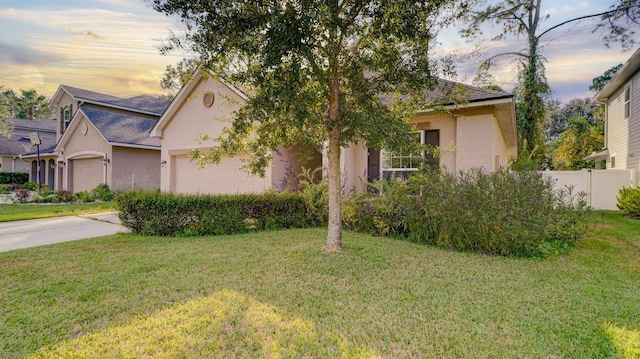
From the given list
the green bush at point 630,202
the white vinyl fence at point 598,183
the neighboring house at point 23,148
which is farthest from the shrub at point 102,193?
the green bush at point 630,202

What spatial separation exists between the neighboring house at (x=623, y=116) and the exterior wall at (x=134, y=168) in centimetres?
2213

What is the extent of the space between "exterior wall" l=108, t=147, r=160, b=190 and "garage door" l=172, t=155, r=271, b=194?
5322 millimetres

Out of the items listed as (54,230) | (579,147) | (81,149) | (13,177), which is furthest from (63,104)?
(579,147)

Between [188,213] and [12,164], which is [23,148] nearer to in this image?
[12,164]

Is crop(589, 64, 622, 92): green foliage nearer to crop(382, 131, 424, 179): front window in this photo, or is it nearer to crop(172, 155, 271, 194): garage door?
crop(382, 131, 424, 179): front window

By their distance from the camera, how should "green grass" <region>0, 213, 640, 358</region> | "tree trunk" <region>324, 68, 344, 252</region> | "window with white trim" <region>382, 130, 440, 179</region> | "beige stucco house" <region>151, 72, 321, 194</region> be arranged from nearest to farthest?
"green grass" <region>0, 213, 640, 358</region>, "tree trunk" <region>324, 68, 344, 252</region>, "window with white trim" <region>382, 130, 440, 179</region>, "beige stucco house" <region>151, 72, 321, 194</region>

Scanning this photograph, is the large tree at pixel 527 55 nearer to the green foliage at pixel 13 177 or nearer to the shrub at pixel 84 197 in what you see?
the shrub at pixel 84 197

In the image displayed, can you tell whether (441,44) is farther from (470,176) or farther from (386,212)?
(386,212)

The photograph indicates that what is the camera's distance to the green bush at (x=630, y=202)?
10.1 m

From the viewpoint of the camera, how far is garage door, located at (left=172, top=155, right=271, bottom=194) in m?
11.2

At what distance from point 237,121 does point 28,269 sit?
3768mm

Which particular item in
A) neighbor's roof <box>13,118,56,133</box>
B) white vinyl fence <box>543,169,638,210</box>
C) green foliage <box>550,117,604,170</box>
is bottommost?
white vinyl fence <box>543,169,638,210</box>

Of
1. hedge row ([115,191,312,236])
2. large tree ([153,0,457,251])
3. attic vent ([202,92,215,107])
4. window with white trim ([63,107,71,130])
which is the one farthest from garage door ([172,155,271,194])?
window with white trim ([63,107,71,130])

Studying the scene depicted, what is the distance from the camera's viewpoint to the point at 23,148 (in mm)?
27641
